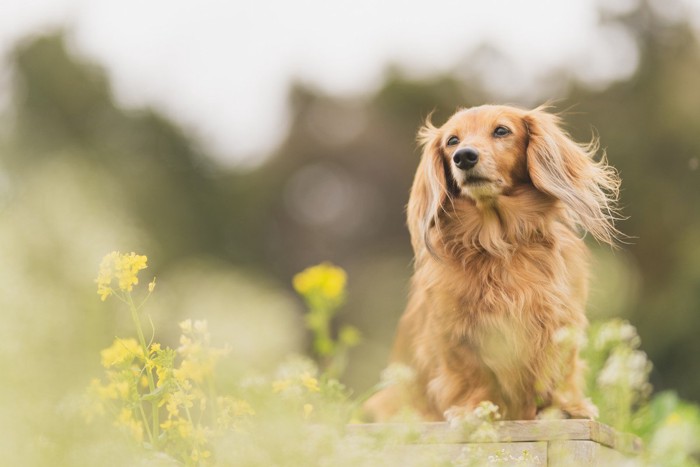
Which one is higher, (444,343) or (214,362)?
(444,343)

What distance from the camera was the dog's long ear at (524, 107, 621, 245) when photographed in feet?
12.1

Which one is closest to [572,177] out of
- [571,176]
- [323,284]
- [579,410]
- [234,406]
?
[571,176]

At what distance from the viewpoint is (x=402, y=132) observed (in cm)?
1620

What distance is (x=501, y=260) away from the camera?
3.48 m

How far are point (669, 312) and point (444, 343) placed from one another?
29.8ft

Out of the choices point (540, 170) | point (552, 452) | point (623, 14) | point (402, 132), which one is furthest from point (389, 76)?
point (552, 452)

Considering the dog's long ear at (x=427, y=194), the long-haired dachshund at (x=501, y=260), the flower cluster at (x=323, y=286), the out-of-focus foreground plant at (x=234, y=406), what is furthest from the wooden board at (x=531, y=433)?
the flower cluster at (x=323, y=286)

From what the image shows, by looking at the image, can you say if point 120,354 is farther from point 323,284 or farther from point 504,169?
point 323,284

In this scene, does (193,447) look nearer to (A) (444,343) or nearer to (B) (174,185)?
(A) (444,343)

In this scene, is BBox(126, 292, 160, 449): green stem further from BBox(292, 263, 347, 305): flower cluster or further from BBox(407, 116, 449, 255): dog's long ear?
BBox(292, 263, 347, 305): flower cluster

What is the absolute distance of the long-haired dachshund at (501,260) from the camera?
3.32 meters

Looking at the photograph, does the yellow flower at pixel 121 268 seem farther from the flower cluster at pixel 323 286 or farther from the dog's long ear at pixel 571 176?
the flower cluster at pixel 323 286

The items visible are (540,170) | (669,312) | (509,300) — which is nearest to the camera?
(509,300)

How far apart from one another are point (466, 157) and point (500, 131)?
26 cm
